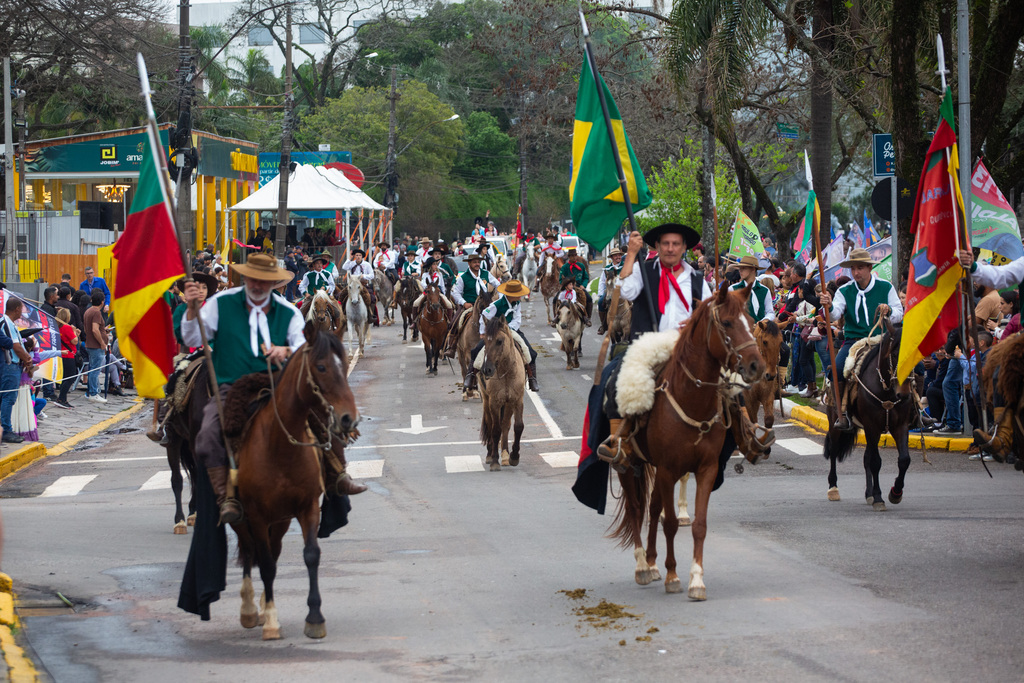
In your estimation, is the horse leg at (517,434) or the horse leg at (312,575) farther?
the horse leg at (517,434)

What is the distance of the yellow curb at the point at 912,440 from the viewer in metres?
15.7

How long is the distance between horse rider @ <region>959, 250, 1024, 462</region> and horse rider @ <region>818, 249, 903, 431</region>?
8.11 feet

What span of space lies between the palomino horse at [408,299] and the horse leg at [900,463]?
19.7 m

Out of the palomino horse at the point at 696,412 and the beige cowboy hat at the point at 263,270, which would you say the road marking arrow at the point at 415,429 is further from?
the beige cowboy hat at the point at 263,270

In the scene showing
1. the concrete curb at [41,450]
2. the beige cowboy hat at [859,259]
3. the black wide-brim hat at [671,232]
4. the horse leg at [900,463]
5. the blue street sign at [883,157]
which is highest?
the blue street sign at [883,157]

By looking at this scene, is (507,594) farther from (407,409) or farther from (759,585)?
(407,409)

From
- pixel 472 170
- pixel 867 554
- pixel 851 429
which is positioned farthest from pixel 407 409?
pixel 472 170

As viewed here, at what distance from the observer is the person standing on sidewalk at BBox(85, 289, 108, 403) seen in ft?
72.7

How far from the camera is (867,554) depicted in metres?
9.72

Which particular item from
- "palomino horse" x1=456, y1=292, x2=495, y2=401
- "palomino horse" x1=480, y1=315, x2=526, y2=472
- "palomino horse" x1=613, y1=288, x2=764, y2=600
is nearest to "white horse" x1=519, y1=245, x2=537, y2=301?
"palomino horse" x1=456, y1=292, x2=495, y2=401

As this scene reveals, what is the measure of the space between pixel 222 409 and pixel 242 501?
2.03ft

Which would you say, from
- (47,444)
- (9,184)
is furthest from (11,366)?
(9,184)

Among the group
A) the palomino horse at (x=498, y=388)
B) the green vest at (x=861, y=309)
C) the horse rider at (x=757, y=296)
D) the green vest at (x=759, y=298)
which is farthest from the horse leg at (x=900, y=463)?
the palomino horse at (x=498, y=388)

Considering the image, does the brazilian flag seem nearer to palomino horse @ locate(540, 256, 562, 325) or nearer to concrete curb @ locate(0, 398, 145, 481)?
concrete curb @ locate(0, 398, 145, 481)
